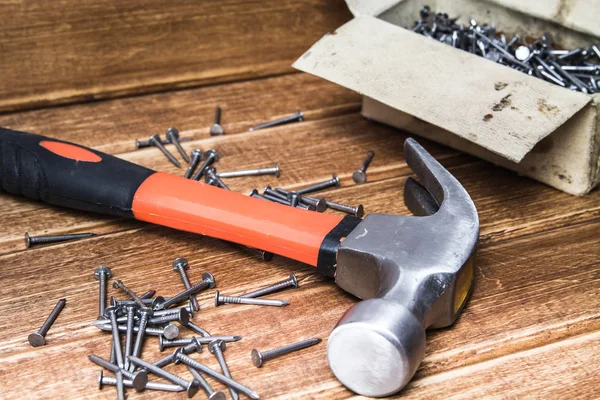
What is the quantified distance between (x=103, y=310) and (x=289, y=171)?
23.7 inches

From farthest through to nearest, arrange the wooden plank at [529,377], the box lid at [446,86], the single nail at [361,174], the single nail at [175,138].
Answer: the single nail at [175,138] < the single nail at [361,174] < the box lid at [446,86] < the wooden plank at [529,377]

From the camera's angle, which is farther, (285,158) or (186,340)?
(285,158)

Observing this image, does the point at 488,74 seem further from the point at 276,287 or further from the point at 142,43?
the point at 142,43

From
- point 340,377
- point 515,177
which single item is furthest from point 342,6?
point 340,377

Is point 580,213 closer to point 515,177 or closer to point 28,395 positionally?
point 515,177

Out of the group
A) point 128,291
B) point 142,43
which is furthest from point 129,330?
point 142,43

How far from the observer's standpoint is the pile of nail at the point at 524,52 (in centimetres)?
186

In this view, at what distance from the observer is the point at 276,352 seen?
126 centimetres

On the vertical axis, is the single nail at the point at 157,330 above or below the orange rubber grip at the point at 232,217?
below

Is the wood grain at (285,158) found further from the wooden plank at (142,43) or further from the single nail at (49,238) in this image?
the wooden plank at (142,43)

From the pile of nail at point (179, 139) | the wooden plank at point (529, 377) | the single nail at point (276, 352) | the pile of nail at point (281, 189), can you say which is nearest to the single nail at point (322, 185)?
the pile of nail at point (281, 189)

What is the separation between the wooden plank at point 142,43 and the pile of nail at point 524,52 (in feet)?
1.04

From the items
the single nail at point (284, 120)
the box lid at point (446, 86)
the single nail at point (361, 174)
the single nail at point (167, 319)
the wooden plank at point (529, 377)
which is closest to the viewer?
the wooden plank at point (529, 377)

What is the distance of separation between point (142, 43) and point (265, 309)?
1011 mm
